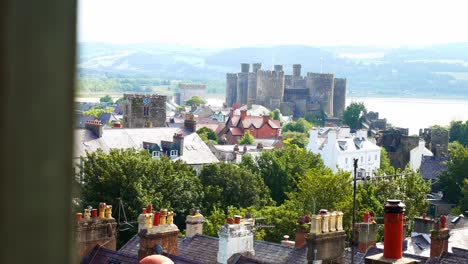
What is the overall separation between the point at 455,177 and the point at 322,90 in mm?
99029

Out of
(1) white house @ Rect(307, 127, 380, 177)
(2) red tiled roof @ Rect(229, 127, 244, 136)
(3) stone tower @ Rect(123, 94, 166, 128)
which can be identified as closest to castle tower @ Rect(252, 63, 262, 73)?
(2) red tiled roof @ Rect(229, 127, 244, 136)

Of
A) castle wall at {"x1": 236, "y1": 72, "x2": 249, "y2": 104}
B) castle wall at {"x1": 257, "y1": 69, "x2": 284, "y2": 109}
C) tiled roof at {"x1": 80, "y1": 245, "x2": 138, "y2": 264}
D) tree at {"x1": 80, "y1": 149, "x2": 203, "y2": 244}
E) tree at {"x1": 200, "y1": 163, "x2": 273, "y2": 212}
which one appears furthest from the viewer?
castle wall at {"x1": 236, "y1": 72, "x2": 249, "y2": 104}

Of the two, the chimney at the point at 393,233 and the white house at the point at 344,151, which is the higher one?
the chimney at the point at 393,233

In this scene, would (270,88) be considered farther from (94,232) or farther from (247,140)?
(94,232)

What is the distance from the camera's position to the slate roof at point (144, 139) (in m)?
55.0

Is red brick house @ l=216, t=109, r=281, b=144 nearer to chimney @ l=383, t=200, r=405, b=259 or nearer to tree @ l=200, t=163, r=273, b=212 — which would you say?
tree @ l=200, t=163, r=273, b=212

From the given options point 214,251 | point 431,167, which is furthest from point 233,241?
point 431,167

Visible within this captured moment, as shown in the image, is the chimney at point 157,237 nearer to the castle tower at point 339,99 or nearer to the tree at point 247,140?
the tree at point 247,140

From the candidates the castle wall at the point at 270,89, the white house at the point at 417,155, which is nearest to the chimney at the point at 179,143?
the white house at the point at 417,155

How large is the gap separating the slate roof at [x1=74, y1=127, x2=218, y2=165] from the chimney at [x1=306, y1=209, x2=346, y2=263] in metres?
33.8

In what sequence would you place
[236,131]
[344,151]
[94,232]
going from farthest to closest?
[236,131]
[344,151]
[94,232]

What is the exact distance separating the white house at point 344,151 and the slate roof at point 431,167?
345 cm

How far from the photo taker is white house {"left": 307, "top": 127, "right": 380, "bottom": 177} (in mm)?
68938

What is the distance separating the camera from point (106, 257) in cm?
2200
